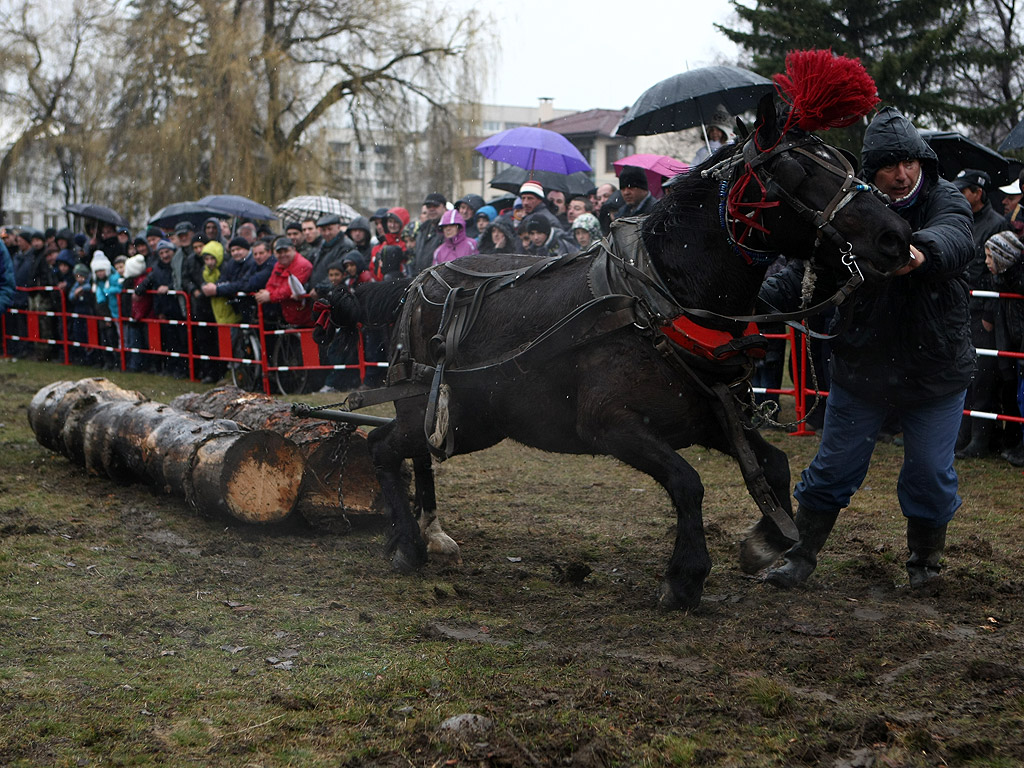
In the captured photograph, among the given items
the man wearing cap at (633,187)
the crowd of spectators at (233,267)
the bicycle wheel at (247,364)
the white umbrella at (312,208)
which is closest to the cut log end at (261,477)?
the crowd of spectators at (233,267)

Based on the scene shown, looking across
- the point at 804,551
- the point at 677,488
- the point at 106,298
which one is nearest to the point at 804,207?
the point at 677,488

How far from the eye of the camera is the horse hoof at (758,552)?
4.94 m

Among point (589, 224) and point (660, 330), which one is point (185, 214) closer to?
point (589, 224)

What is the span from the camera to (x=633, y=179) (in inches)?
360

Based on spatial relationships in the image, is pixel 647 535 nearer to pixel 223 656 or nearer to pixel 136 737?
pixel 223 656

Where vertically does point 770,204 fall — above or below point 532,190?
below

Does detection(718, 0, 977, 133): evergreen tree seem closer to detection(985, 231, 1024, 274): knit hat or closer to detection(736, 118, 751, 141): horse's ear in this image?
Result: detection(985, 231, 1024, 274): knit hat

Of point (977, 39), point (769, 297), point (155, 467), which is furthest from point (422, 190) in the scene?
point (769, 297)

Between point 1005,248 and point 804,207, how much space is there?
4.23 metres

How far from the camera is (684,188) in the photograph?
4582 mm

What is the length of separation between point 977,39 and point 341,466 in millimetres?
21031

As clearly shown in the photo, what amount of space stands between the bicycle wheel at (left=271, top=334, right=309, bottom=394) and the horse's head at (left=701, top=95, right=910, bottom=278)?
28.7 ft

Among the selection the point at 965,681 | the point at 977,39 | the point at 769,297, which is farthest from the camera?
the point at 977,39

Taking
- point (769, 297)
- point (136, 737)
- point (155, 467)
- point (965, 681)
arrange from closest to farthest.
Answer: point (136, 737)
point (965, 681)
point (769, 297)
point (155, 467)
